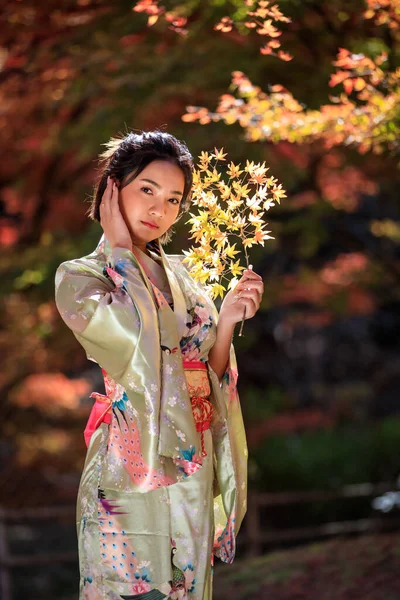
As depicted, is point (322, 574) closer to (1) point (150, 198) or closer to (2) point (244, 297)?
(2) point (244, 297)

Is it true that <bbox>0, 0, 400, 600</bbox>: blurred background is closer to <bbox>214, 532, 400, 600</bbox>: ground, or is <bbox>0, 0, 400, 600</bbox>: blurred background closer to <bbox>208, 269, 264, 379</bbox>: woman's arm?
<bbox>214, 532, 400, 600</bbox>: ground

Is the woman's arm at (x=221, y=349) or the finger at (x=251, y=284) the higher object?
the finger at (x=251, y=284)

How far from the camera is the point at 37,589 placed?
790cm

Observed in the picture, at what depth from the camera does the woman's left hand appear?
2.61 metres

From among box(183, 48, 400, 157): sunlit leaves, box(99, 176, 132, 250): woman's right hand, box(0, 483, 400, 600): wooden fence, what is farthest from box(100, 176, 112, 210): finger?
box(0, 483, 400, 600): wooden fence

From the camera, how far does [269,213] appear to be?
6062 millimetres

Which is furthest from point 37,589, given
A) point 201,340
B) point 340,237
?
point 201,340

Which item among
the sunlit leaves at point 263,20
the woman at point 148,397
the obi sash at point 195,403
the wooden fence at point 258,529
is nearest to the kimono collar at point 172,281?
the woman at point 148,397

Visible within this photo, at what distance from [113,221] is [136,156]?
221 mm

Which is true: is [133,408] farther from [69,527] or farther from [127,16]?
[69,527]

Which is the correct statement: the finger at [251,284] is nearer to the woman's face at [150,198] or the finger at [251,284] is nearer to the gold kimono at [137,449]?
the gold kimono at [137,449]

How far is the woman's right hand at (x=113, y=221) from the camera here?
8.47 ft

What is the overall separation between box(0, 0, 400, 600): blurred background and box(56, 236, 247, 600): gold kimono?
1445mm

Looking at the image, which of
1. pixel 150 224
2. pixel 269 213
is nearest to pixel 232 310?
pixel 150 224
